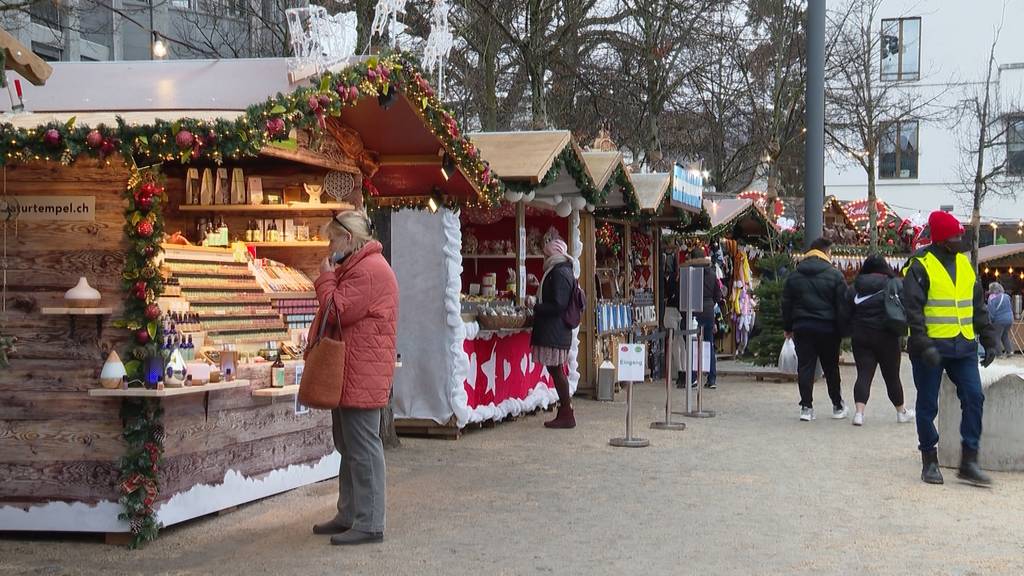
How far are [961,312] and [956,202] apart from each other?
34684mm

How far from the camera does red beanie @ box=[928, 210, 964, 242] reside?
871cm

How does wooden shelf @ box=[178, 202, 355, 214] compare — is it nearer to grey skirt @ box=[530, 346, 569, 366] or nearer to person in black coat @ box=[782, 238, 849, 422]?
grey skirt @ box=[530, 346, 569, 366]

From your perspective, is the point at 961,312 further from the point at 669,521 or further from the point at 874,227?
the point at 874,227

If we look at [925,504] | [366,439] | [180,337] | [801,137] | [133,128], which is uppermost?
[801,137]

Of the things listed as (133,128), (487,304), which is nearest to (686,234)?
(487,304)

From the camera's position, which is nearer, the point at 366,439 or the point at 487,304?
the point at 366,439

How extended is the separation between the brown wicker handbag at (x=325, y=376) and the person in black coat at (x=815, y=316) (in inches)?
289

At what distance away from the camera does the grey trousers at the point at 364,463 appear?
6621 mm

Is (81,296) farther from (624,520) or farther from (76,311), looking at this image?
(624,520)

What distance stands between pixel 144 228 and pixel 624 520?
333 cm

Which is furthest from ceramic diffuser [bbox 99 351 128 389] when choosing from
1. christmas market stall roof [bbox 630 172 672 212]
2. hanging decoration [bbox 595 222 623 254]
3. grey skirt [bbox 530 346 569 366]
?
hanging decoration [bbox 595 222 623 254]

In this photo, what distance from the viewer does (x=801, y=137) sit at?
3266 cm

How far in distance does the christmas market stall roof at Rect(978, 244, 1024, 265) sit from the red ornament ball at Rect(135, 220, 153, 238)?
27.9 meters

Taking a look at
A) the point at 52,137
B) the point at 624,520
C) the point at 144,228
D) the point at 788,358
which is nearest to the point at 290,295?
the point at 144,228
